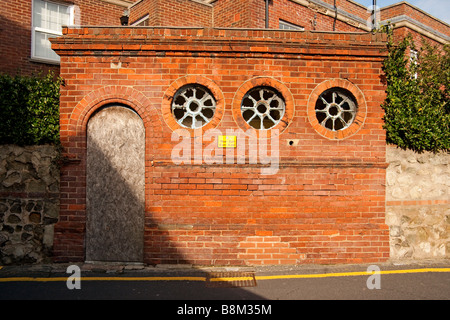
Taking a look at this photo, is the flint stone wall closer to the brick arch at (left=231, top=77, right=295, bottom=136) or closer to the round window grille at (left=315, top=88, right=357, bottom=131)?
the round window grille at (left=315, top=88, right=357, bottom=131)

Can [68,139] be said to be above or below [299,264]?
above

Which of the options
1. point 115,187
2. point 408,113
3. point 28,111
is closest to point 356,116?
point 408,113

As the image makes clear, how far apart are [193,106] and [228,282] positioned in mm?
3170

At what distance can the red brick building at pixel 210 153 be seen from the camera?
6.37 m

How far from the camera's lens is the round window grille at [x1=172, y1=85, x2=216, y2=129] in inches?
258

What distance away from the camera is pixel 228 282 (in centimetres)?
552

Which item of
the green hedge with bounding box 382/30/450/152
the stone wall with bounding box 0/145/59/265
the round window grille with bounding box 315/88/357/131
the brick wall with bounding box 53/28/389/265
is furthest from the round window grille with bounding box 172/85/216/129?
the green hedge with bounding box 382/30/450/152

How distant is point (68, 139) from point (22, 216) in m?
1.66

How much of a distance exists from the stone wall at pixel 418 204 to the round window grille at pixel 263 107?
2.26m

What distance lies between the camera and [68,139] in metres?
6.43

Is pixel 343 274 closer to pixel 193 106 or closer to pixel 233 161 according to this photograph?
pixel 233 161
